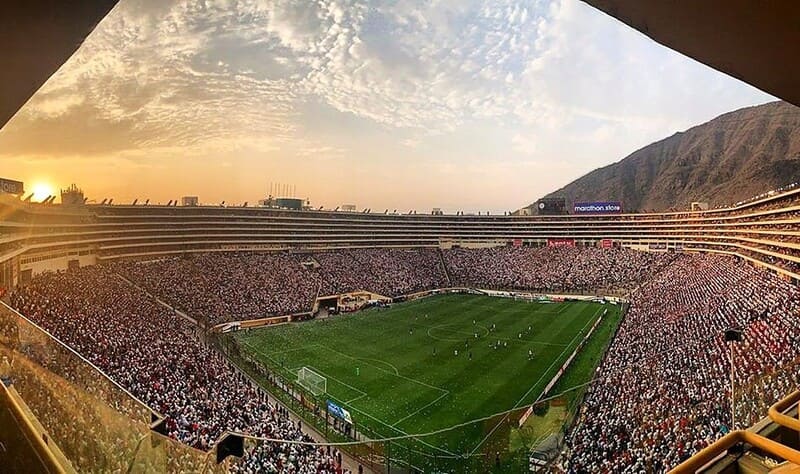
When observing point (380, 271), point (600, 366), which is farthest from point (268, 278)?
point (600, 366)

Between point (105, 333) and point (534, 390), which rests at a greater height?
point (105, 333)

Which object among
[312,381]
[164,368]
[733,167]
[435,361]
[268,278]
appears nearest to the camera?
[164,368]

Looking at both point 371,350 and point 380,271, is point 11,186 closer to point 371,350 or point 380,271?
point 371,350

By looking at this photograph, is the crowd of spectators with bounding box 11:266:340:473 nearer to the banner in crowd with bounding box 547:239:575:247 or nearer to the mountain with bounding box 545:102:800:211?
the banner in crowd with bounding box 547:239:575:247

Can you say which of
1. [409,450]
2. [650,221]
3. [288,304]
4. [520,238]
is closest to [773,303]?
[409,450]

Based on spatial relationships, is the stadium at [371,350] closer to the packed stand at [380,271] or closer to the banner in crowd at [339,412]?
the banner in crowd at [339,412]

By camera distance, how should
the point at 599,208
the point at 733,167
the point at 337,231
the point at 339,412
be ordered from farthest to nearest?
the point at 733,167 → the point at 599,208 → the point at 337,231 → the point at 339,412

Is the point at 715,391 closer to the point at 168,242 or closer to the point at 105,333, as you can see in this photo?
the point at 105,333
